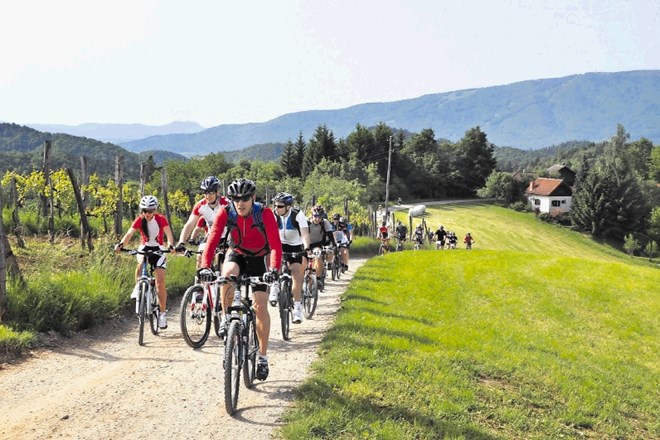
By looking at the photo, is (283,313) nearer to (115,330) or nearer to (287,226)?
(287,226)

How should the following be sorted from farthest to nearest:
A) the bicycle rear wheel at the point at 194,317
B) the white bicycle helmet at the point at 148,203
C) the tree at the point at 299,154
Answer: the tree at the point at 299,154 → the white bicycle helmet at the point at 148,203 → the bicycle rear wheel at the point at 194,317

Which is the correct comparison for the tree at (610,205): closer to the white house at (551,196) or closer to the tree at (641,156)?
the white house at (551,196)

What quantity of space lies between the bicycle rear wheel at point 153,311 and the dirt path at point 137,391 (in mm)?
209

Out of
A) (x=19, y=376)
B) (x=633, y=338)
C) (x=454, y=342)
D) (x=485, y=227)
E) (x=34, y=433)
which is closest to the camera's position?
(x=34, y=433)

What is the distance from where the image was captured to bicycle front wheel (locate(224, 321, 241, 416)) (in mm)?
5941

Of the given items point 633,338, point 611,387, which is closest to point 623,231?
point 633,338

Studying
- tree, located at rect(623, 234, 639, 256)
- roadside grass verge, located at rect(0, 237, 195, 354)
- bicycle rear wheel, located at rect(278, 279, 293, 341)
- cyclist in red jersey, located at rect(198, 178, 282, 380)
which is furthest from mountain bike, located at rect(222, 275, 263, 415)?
tree, located at rect(623, 234, 639, 256)

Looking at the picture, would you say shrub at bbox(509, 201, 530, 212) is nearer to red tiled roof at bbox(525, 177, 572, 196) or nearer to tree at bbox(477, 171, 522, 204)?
tree at bbox(477, 171, 522, 204)

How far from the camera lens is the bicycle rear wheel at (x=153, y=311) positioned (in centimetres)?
946


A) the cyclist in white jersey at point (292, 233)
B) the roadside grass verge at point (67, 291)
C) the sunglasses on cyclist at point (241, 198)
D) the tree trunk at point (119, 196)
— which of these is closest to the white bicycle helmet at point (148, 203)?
the cyclist in white jersey at point (292, 233)

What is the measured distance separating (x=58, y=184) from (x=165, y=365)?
15204 millimetres

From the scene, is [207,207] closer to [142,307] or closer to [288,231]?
[288,231]

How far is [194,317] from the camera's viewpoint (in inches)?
343

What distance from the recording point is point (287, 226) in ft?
34.9
